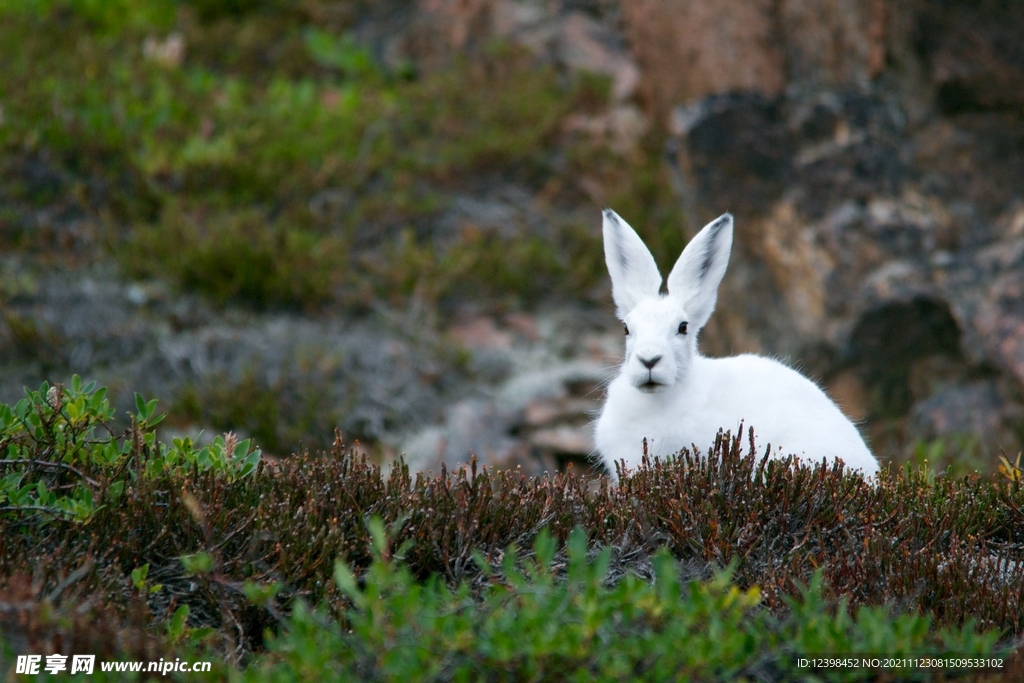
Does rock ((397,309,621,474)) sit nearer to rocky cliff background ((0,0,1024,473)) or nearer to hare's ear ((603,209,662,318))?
rocky cliff background ((0,0,1024,473))

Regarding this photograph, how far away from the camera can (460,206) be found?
949cm

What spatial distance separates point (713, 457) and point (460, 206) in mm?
6033

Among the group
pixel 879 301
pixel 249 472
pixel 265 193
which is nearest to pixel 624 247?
pixel 249 472

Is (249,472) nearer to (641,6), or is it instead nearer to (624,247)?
(624,247)

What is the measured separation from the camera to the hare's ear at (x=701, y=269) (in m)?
4.48

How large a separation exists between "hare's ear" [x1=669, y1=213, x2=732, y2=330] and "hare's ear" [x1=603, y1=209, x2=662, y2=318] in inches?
4.4

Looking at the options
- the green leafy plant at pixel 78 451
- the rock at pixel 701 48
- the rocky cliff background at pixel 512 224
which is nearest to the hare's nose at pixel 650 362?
the green leafy plant at pixel 78 451

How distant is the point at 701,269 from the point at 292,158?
226 inches

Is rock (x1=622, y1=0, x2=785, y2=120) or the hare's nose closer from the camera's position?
the hare's nose

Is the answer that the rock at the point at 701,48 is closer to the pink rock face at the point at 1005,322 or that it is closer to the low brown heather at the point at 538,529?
the pink rock face at the point at 1005,322

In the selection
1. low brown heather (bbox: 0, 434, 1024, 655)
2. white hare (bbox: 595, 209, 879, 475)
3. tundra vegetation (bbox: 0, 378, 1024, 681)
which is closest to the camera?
tundra vegetation (bbox: 0, 378, 1024, 681)

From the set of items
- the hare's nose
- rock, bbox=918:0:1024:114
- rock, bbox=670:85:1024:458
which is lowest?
the hare's nose

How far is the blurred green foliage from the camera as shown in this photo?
27.3 feet

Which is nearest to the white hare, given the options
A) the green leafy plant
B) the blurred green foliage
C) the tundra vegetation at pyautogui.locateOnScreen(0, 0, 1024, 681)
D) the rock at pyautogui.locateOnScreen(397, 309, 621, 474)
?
the tundra vegetation at pyautogui.locateOnScreen(0, 0, 1024, 681)
